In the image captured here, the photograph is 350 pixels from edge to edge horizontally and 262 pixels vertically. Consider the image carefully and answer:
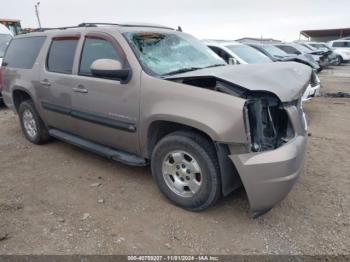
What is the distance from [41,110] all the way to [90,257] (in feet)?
9.78

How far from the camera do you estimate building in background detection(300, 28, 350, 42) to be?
147ft

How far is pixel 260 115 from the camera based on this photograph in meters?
2.85

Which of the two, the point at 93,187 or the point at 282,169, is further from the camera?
the point at 93,187

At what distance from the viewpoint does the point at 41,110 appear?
196 inches

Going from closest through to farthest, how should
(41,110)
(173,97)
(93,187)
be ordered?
(173,97), (93,187), (41,110)

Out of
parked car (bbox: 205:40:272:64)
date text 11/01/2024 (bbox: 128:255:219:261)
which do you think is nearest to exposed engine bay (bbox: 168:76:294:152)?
date text 11/01/2024 (bbox: 128:255:219:261)

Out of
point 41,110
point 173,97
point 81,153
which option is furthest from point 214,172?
point 41,110

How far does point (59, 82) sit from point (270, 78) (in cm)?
279

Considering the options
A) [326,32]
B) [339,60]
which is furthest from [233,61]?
[326,32]

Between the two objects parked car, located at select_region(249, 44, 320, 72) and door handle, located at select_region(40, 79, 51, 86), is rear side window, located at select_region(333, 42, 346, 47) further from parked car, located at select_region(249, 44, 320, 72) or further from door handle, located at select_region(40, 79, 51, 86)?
door handle, located at select_region(40, 79, 51, 86)

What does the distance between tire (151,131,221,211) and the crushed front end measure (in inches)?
11.0

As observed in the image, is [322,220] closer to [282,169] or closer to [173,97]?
[282,169]

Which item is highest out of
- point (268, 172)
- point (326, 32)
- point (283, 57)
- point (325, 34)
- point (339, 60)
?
point (268, 172)

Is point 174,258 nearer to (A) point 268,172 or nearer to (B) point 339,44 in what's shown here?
(A) point 268,172
